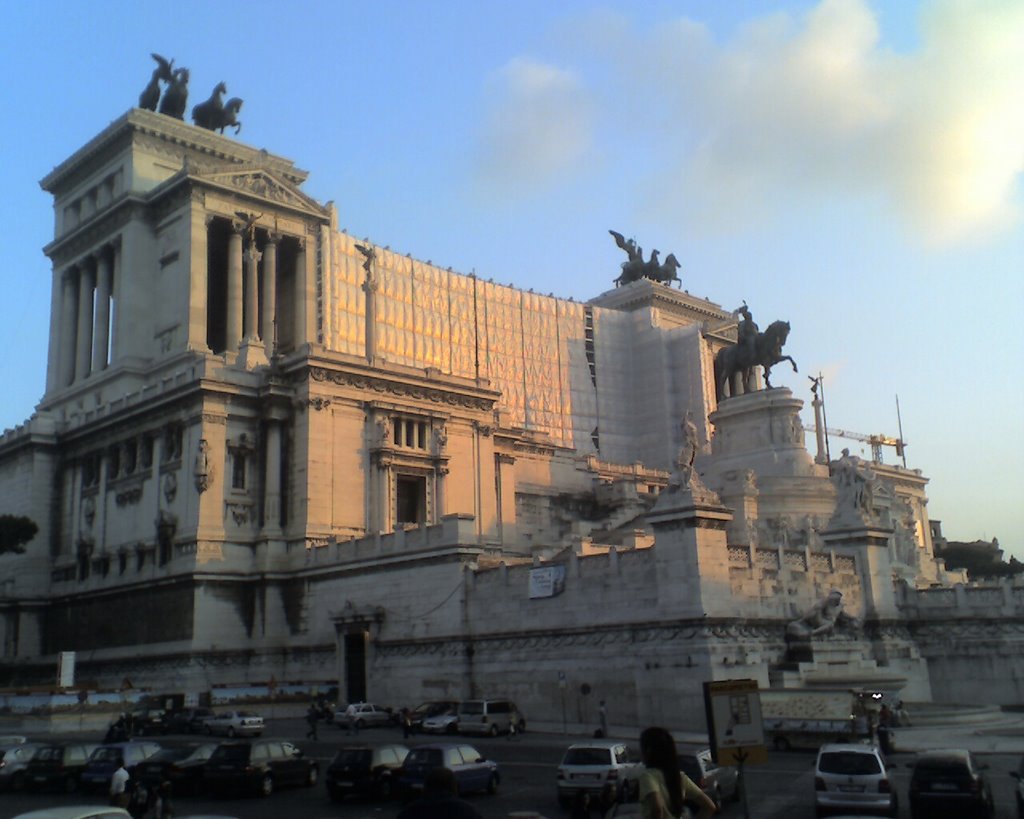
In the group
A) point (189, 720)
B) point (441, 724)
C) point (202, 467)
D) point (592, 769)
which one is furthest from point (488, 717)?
point (202, 467)

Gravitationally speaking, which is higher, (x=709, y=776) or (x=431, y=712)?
(x=431, y=712)

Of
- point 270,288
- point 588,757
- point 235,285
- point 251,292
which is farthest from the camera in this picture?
point 270,288

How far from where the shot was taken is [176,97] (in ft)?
292

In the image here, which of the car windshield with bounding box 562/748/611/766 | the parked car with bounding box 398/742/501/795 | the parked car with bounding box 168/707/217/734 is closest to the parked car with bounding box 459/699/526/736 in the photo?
the parked car with bounding box 168/707/217/734

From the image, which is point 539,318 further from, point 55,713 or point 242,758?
point 242,758

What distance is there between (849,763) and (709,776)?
2.87 metres

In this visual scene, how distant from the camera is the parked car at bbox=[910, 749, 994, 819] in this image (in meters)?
20.3

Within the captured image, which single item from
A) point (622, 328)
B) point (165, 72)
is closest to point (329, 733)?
point (165, 72)

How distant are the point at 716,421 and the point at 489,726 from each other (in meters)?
42.9

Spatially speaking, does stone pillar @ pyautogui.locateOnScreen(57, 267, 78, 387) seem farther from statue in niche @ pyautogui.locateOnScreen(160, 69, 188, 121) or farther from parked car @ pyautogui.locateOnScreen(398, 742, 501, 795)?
parked car @ pyautogui.locateOnScreen(398, 742, 501, 795)

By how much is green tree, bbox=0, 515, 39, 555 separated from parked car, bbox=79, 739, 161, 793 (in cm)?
4175

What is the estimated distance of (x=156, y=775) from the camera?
87.1 ft

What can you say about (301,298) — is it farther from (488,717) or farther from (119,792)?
(119,792)

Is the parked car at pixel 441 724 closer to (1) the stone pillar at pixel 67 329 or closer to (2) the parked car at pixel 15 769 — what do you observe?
(2) the parked car at pixel 15 769
